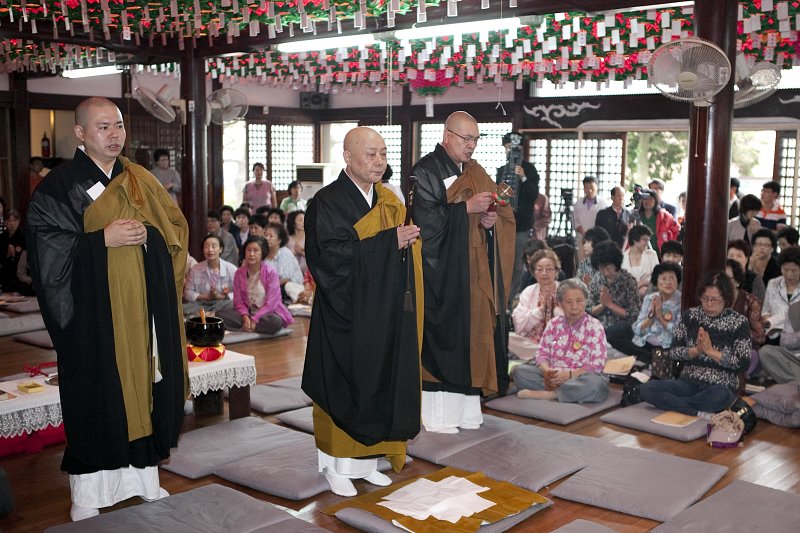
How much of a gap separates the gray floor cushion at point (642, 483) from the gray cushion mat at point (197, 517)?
153 centimetres

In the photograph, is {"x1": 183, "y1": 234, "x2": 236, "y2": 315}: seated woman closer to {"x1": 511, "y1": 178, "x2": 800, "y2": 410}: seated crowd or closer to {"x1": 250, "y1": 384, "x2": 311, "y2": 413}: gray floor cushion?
{"x1": 250, "y1": 384, "x2": 311, "y2": 413}: gray floor cushion

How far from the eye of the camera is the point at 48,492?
4938 mm

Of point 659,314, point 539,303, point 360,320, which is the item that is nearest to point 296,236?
point 539,303

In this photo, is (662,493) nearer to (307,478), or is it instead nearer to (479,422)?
(479,422)

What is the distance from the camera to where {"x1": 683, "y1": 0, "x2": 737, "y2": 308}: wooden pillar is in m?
6.72

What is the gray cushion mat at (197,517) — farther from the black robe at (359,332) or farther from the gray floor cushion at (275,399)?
the gray floor cushion at (275,399)

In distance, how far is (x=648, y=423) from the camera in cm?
607

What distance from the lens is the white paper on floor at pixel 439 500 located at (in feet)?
14.6

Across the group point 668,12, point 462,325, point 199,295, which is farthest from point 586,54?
point 462,325

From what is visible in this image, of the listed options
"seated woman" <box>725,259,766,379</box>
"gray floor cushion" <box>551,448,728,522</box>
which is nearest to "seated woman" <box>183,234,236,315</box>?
"seated woman" <box>725,259,766,379</box>

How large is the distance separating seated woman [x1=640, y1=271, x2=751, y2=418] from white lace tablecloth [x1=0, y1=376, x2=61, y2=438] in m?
4.04

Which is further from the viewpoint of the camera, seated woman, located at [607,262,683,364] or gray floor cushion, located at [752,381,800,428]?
seated woman, located at [607,262,683,364]

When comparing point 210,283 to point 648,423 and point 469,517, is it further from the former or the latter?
point 469,517

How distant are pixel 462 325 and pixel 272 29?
190 inches
